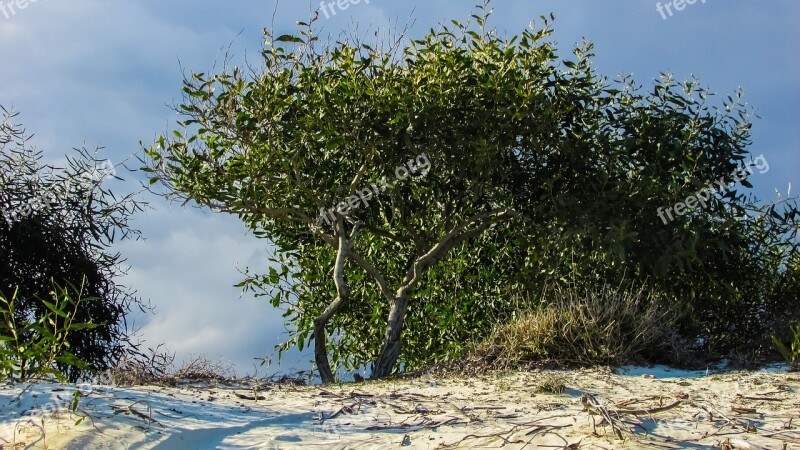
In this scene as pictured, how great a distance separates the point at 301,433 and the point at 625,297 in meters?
6.48

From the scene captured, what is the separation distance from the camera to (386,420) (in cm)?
592

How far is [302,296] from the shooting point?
44.4 feet

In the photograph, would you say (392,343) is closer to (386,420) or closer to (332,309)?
(332,309)

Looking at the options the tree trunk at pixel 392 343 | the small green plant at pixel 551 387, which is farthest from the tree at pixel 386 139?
the small green plant at pixel 551 387

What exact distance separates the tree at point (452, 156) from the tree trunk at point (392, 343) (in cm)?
2

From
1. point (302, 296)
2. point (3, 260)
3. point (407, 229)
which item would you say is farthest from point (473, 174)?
point (3, 260)

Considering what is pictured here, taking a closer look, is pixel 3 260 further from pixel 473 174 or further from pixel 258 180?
pixel 473 174

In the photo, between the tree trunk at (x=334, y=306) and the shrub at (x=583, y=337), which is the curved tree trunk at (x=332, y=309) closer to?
the tree trunk at (x=334, y=306)

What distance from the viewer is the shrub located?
942 centimetres

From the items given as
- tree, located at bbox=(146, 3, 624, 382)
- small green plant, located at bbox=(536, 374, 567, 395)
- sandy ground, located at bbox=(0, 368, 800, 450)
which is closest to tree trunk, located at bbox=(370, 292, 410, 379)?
tree, located at bbox=(146, 3, 624, 382)

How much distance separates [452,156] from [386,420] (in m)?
5.59

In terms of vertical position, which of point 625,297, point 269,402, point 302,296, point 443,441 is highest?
point 302,296

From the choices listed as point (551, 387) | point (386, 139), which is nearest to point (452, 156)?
point (386, 139)

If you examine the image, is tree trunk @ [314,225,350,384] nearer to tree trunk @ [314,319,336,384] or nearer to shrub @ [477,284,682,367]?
tree trunk @ [314,319,336,384]
